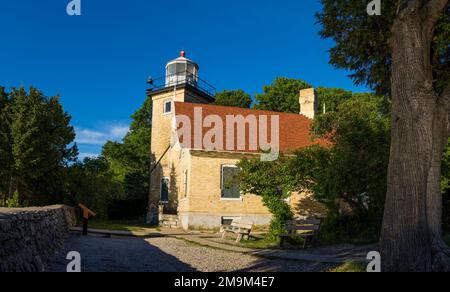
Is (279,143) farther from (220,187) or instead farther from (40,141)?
(40,141)

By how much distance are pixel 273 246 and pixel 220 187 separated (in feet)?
29.4

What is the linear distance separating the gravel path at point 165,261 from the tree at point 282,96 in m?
32.0

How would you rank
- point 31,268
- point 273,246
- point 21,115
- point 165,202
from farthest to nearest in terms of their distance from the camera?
point 165,202
point 21,115
point 273,246
point 31,268

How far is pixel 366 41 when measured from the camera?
35.2 ft

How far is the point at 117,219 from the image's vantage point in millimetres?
34719

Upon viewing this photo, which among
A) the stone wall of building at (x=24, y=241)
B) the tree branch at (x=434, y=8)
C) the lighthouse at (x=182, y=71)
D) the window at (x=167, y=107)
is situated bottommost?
the stone wall of building at (x=24, y=241)

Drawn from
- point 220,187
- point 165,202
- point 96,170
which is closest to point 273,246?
point 220,187

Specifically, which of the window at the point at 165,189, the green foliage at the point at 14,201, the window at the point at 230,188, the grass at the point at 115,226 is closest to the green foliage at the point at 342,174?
the window at the point at 230,188

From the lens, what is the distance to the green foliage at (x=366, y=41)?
9.62m

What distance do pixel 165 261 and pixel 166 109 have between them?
23.8 meters

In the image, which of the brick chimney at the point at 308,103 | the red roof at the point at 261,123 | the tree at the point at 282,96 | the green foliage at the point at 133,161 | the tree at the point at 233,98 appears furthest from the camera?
the tree at the point at 233,98

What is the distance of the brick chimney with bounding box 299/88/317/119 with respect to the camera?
105 feet

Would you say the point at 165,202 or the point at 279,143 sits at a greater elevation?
the point at 279,143

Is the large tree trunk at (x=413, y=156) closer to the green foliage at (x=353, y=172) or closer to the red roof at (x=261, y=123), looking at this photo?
the green foliage at (x=353, y=172)
